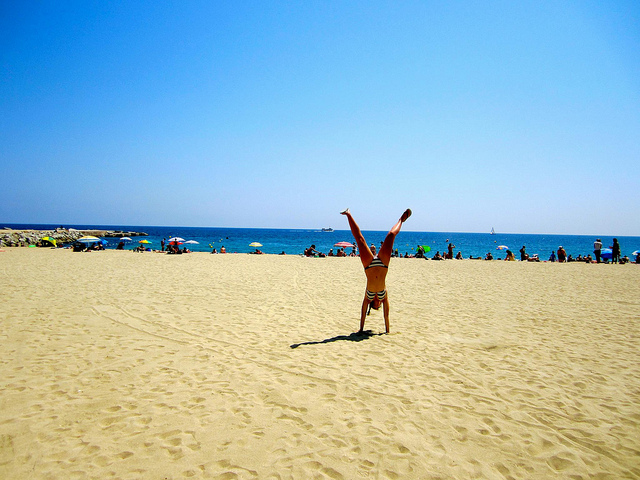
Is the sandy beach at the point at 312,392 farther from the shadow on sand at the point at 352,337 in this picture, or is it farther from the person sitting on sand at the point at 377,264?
the person sitting on sand at the point at 377,264

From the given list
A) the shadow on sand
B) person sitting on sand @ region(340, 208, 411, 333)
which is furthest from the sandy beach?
person sitting on sand @ region(340, 208, 411, 333)

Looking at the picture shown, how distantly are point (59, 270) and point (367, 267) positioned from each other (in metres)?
17.7

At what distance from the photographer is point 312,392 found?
471cm

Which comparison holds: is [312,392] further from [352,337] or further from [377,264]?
[377,264]

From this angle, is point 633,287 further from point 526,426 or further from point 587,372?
point 526,426

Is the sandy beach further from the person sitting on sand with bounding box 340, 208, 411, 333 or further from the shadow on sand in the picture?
the person sitting on sand with bounding box 340, 208, 411, 333

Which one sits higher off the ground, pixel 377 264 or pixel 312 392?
pixel 377 264

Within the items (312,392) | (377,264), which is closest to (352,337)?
(377,264)

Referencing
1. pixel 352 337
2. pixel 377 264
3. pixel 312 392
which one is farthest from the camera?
pixel 352 337

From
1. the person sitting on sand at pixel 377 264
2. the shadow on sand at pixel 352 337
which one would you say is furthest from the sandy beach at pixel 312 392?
the person sitting on sand at pixel 377 264

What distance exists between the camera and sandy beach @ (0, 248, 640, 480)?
131 inches

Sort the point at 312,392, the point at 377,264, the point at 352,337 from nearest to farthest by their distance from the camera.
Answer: the point at 312,392 → the point at 377,264 → the point at 352,337

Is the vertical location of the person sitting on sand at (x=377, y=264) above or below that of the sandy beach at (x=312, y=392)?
above

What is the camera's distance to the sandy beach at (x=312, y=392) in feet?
10.9
